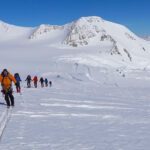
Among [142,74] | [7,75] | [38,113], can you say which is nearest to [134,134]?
[38,113]

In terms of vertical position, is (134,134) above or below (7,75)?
below

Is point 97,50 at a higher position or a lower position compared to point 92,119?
higher

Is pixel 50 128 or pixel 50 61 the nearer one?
pixel 50 128

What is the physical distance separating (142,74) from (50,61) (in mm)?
38650

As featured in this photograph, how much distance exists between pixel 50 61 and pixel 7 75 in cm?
12891

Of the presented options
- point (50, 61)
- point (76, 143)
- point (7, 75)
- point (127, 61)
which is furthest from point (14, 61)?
point (76, 143)

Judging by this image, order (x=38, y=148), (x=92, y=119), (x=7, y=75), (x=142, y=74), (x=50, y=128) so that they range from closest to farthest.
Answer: (x=38, y=148)
(x=50, y=128)
(x=92, y=119)
(x=7, y=75)
(x=142, y=74)

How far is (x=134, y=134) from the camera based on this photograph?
1004 centimetres

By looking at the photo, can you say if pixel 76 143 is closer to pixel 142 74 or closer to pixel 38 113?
pixel 38 113

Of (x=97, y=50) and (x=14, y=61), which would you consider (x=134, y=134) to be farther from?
(x=97, y=50)

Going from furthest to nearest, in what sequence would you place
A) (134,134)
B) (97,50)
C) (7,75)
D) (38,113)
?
1. (97,50)
2. (7,75)
3. (38,113)
4. (134,134)

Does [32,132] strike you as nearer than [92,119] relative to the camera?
Yes

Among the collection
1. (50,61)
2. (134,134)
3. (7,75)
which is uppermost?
(50,61)

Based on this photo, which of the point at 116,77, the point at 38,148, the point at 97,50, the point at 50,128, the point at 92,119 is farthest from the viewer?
the point at 97,50
